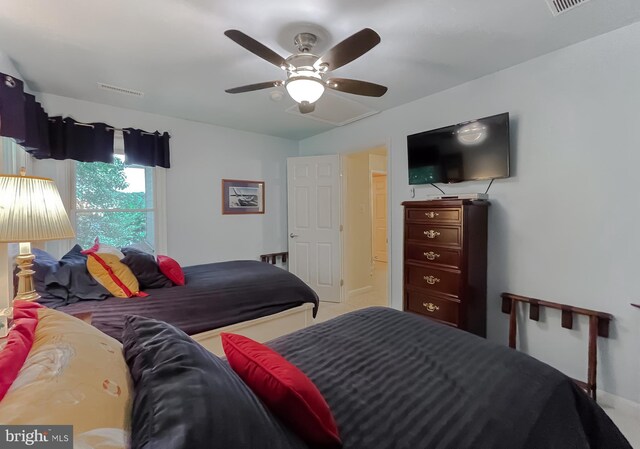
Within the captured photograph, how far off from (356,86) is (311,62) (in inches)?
14.2

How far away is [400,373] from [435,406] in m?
0.19

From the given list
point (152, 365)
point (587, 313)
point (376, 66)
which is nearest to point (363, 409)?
point (152, 365)

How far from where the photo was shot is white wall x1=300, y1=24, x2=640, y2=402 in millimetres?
1911

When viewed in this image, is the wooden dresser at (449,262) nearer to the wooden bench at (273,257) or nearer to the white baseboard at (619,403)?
the white baseboard at (619,403)

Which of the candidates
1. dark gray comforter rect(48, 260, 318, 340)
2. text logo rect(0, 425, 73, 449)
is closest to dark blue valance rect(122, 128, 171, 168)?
dark gray comforter rect(48, 260, 318, 340)

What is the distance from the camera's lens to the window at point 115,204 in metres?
3.18

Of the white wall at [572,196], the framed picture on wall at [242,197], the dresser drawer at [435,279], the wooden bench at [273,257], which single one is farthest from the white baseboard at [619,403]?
the framed picture on wall at [242,197]

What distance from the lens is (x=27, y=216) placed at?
4.49 ft

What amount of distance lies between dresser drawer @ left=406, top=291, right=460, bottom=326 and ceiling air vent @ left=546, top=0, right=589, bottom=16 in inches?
80.9

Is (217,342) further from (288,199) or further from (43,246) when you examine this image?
(288,199)

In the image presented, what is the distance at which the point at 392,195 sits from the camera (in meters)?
3.46

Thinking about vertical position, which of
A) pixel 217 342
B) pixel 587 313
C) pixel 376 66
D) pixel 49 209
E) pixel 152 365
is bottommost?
pixel 217 342

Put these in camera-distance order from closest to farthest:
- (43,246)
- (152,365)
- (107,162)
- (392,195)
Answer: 1. (152,365)
2. (43,246)
3. (107,162)
4. (392,195)

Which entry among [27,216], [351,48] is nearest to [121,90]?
[27,216]
